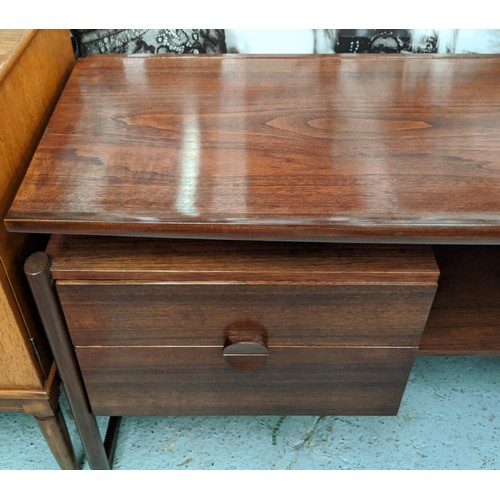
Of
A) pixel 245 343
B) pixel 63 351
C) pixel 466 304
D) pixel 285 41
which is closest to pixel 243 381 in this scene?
pixel 245 343

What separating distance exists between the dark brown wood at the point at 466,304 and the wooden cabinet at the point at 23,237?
20.1 inches

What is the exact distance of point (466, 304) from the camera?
0.82 metres

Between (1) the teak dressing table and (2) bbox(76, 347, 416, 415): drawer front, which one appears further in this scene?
(2) bbox(76, 347, 416, 415): drawer front

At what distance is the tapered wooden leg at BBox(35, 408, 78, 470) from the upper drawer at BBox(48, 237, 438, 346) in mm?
180

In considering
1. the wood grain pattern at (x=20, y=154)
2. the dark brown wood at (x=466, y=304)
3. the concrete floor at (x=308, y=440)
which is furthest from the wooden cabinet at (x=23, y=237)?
the dark brown wood at (x=466, y=304)

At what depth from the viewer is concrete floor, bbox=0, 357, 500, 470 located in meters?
0.86

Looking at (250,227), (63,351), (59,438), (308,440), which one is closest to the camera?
(250,227)

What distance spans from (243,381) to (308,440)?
0.88ft

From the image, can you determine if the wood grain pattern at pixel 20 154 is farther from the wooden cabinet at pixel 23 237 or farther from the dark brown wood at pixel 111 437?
the dark brown wood at pixel 111 437

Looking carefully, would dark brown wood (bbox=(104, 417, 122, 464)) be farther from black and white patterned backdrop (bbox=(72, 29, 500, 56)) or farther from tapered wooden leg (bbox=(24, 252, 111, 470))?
black and white patterned backdrop (bbox=(72, 29, 500, 56))

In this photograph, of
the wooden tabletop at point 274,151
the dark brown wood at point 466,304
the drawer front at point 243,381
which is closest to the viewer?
the wooden tabletop at point 274,151

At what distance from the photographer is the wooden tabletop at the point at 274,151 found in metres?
0.53

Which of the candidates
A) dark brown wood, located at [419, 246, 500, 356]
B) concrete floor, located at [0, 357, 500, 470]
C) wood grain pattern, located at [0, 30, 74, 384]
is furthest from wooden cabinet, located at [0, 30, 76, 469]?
dark brown wood, located at [419, 246, 500, 356]

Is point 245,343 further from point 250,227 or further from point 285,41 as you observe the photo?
point 285,41
